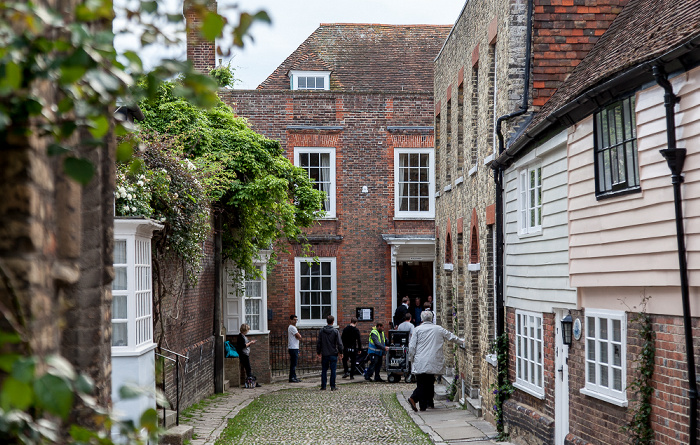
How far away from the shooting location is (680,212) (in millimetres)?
6832

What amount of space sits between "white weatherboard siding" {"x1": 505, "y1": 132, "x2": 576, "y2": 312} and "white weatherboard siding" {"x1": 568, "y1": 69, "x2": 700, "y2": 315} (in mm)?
384

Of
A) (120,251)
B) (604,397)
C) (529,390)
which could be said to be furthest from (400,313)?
(604,397)

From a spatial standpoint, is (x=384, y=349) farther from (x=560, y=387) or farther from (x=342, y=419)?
(x=560, y=387)

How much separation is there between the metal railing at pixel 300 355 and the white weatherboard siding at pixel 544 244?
12.2 meters

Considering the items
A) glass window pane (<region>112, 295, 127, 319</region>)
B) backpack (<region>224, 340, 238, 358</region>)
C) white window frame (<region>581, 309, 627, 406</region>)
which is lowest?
backpack (<region>224, 340, 238, 358</region>)

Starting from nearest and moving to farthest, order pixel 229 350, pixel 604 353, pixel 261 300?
1. pixel 604 353
2. pixel 229 350
3. pixel 261 300

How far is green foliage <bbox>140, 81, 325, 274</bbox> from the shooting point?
17.2 meters

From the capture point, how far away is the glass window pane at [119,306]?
32.3 feet

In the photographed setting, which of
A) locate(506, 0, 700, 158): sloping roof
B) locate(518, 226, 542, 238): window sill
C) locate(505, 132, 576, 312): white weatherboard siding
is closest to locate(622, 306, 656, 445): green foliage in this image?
locate(505, 132, 576, 312): white weatherboard siding

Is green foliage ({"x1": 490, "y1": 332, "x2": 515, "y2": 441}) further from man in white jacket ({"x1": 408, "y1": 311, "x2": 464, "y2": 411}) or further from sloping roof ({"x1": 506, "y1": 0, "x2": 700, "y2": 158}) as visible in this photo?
sloping roof ({"x1": 506, "y1": 0, "x2": 700, "y2": 158})

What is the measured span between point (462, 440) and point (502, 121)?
4.70m

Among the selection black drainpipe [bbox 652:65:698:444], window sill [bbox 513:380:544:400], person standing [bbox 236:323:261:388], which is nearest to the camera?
black drainpipe [bbox 652:65:698:444]

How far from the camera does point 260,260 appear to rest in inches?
834

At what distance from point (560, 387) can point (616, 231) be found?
9.41 ft
